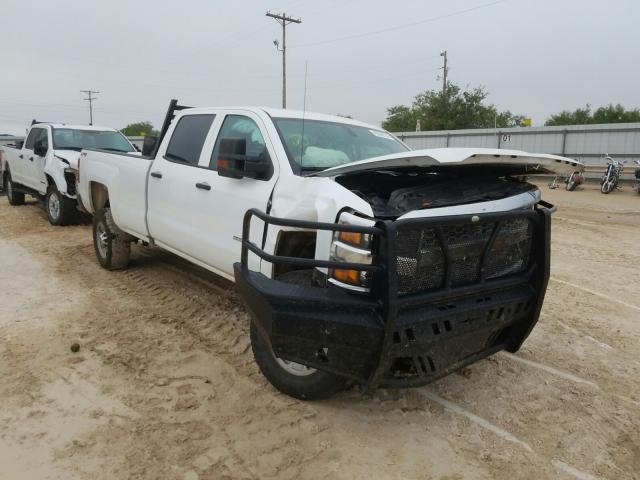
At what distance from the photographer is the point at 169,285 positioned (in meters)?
5.61

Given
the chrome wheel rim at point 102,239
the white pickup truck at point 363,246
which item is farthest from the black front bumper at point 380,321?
the chrome wheel rim at point 102,239

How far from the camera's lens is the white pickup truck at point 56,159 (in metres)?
8.70

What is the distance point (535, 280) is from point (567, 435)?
3.04 ft

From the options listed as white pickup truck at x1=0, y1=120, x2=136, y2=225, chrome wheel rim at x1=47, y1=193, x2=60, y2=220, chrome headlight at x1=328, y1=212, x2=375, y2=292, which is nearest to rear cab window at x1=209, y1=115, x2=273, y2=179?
chrome headlight at x1=328, y1=212, x2=375, y2=292

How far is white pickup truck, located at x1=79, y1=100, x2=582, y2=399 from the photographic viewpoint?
8.53 feet

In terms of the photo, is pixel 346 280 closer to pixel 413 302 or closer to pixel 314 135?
pixel 413 302

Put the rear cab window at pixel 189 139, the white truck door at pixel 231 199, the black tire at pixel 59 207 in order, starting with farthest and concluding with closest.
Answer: the black tire at pixel 59 207 → the rear cab window at pixel 189 139 → the white truck door at pixel 231 199

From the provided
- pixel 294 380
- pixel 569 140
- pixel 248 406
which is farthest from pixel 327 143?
pixel 569 140

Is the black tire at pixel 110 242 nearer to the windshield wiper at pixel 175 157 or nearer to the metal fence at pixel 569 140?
the windshield wiper at pixel 175 157

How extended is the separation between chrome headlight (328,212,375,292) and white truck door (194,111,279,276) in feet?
2.93

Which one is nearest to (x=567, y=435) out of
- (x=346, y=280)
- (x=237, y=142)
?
(x=346, y=280)

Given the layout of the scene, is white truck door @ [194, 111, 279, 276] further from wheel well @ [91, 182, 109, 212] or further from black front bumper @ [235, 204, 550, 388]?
wheel well @ [91, 182, 109, 212]

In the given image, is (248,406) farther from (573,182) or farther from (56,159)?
(573,182)

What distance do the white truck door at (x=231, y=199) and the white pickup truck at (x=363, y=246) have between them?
1cm
